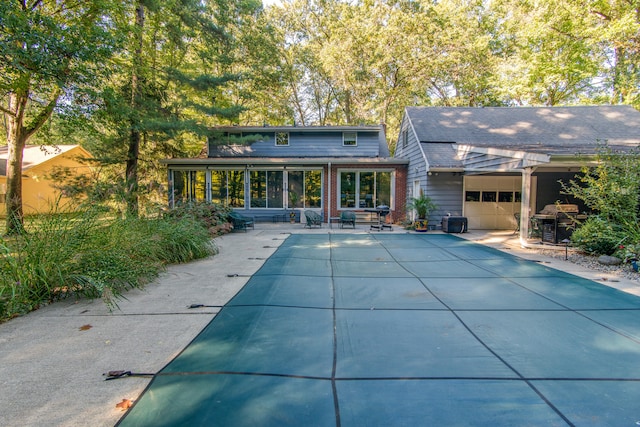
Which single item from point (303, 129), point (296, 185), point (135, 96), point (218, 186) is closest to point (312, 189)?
point (296, 185)

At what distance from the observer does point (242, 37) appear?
787 inches

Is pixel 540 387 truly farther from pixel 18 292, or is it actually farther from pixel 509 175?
pixel 509 175

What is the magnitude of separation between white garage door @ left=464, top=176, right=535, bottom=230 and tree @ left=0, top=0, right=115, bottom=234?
1250cm

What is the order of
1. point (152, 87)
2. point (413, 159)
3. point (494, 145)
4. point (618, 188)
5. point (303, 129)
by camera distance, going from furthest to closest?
point (303, 129)
point (152, 87)
point (413, 159)
point (494, 145)
point (618, 188)

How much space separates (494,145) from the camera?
1061cm

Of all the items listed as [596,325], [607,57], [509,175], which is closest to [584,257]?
[596,325]

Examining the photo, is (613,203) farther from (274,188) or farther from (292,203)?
(274,188)

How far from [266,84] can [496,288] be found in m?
20.3

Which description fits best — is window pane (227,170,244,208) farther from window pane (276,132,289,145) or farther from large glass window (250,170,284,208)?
window pane (276,132,289,145)

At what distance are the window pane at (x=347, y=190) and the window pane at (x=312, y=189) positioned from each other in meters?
0.97

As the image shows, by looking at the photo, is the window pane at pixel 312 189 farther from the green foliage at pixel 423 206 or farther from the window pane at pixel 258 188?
the green foliage at pixel 423 206

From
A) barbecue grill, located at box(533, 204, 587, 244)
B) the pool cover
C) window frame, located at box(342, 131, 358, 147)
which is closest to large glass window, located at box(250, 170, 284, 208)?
window frame, located at box(342, 131, 358, 147)

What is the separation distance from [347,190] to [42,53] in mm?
10498

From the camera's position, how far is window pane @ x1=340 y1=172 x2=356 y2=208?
14.1 m
